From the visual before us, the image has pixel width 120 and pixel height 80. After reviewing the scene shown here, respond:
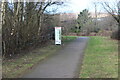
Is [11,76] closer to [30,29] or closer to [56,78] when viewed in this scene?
[56,78]

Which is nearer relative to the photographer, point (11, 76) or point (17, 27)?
point (11, 76)

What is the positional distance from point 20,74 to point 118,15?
84.0 ft

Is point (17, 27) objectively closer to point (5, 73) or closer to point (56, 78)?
point (5, 73)

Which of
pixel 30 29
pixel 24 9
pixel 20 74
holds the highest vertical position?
pixel 24 9

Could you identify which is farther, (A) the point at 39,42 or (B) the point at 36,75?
(A) the point at 39,42

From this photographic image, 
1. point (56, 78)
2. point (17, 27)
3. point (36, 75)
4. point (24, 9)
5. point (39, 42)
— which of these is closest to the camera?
point (56, 78)

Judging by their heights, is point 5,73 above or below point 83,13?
below

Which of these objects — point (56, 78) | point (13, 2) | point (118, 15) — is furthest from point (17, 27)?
point (118, 15)

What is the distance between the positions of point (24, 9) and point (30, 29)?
1.48 m

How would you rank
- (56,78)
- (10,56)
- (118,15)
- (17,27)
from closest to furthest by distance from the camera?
(56,78) < (10,56) < (17,27) < (118,15)

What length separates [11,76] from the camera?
683 cm

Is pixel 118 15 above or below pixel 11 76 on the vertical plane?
above

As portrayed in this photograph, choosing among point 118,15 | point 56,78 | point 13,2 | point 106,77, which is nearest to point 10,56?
point 13,2

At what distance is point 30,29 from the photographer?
14.9 meters
